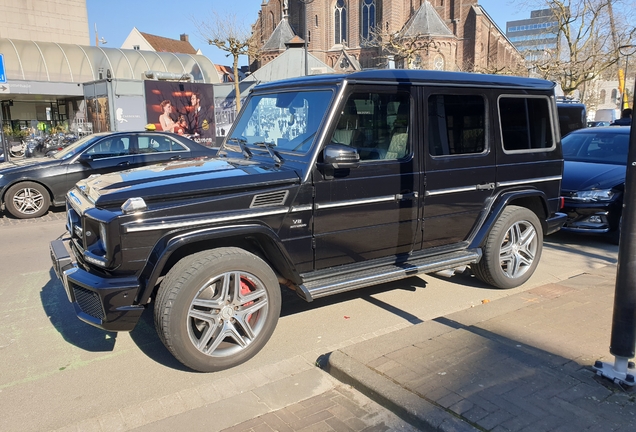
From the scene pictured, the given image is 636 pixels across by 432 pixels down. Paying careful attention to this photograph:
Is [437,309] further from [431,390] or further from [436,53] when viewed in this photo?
[436,53]

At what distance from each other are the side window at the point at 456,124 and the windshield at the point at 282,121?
43.2 inches

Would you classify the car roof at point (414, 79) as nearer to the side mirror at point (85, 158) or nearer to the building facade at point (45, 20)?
the side mirror at point (85, 158)

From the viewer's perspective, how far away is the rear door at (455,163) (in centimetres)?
468

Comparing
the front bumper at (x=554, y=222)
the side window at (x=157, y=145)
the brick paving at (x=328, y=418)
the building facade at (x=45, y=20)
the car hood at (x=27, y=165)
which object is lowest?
the brick paving at (x=328, y=418)

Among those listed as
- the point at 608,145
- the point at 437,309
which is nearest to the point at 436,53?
the point at 608,145

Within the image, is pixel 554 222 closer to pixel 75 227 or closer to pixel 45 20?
pixel 75 227

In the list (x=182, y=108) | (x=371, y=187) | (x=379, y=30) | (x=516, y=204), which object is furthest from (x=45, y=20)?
(x=371, y=187)

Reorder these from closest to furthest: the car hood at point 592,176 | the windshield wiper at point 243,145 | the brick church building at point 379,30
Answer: the windshield wiper at point 243,145 < the car hood at point 592,176 < the brick church building at point 379,30

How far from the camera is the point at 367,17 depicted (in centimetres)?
4581

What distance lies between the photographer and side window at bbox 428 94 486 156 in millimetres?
4680

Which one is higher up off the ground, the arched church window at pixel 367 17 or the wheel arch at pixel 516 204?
the arched church window at pixel 367 17

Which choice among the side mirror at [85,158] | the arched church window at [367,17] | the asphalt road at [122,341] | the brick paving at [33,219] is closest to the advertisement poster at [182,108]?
the brick paving at [33,219]

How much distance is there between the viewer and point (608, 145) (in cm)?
873

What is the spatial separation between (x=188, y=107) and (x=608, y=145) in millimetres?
16695
